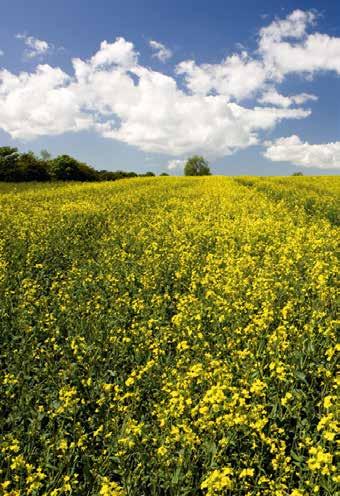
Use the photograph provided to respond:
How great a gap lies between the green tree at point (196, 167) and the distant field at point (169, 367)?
95.9m

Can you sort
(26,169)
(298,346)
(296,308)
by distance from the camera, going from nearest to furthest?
(298,346), (296,308), (26,169)

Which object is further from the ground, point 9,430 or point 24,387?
point 24,387

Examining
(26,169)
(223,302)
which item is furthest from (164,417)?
(26,169)

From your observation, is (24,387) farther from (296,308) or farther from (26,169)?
(26,169)

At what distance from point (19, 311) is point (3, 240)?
4.70 metres

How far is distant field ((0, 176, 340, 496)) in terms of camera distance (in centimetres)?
357

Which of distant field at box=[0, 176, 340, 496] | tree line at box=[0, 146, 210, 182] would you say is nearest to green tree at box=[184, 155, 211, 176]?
tree line at box=[0, 146, 210, 182]

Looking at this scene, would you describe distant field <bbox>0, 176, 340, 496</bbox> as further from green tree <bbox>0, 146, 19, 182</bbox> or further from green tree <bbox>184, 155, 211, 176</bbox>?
green tree <bbox>184, 155, 211, 176</bbox>

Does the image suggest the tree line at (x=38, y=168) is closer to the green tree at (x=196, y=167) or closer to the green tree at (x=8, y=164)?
the green tree at (x=8, y=164)

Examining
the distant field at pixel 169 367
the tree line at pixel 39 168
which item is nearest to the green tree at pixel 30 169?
the tree line at pixel 39 168

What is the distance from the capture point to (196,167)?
10750cm

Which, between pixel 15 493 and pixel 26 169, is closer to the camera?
pixel 15 493

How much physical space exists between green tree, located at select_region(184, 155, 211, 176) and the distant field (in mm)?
95882

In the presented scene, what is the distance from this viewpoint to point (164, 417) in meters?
4.01
